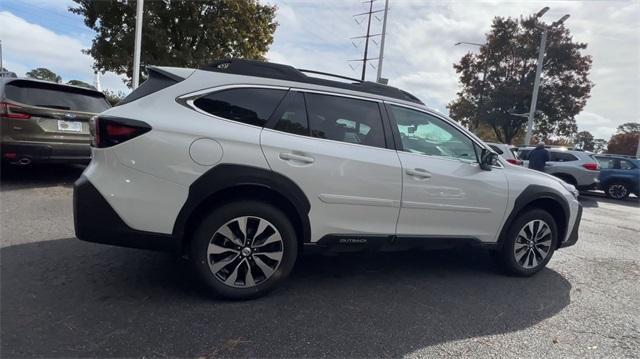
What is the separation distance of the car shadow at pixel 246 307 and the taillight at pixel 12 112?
2989mm

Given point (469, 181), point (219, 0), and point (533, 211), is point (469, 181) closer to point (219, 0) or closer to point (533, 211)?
point (533, 211)

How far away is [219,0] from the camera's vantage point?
17828 millimetres

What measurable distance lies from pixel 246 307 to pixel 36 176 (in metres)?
6.36

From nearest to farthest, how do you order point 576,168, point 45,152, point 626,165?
point 45,152, point 576,168, point 626,165

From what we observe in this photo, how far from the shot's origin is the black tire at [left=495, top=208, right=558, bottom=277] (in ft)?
14.1

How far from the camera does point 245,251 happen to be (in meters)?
3.21

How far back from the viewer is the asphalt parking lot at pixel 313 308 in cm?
268

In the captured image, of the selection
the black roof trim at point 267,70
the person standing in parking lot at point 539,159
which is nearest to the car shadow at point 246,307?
the black roof trim at point 267,70

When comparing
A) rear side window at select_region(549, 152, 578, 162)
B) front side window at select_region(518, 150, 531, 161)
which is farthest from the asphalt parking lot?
front side window at select_region(518, 150, 531, 161)

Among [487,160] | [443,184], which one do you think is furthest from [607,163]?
[443,184]

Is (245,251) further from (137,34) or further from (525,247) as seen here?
(137,34)

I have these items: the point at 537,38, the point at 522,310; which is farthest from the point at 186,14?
the point at 537,38

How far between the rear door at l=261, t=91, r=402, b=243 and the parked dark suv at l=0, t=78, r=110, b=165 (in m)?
4.79

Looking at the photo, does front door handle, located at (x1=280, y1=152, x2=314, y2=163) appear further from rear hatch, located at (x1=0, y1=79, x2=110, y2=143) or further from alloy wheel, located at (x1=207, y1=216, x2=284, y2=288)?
rear hatch, located at (x1=0, y1=79, x2=110, y2=143)
